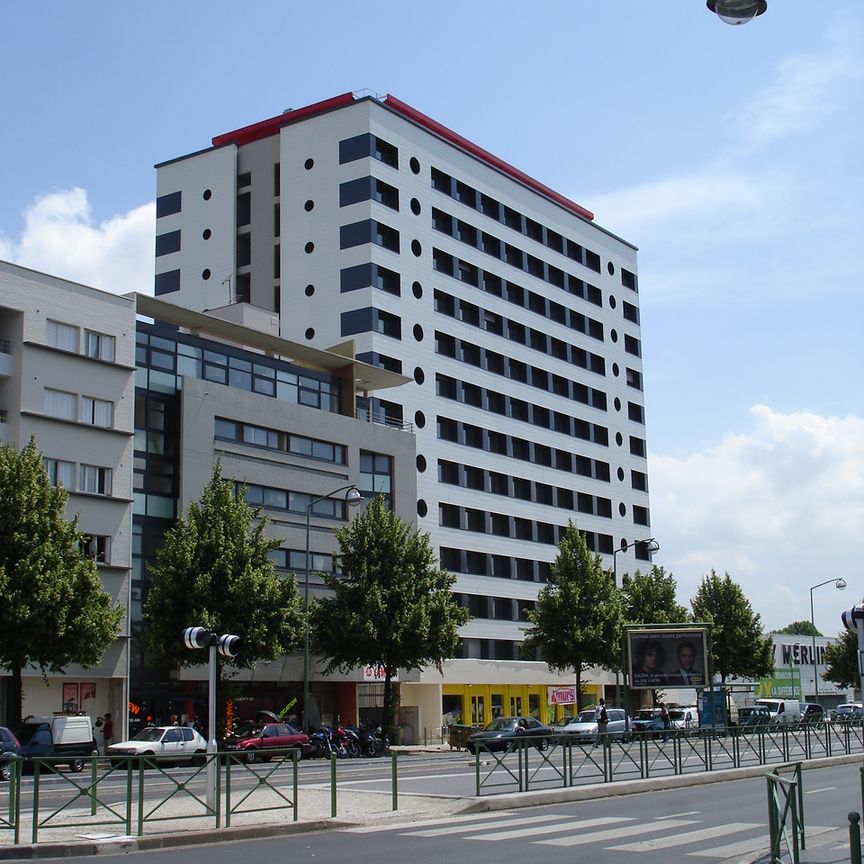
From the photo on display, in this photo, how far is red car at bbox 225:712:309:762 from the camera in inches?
1474

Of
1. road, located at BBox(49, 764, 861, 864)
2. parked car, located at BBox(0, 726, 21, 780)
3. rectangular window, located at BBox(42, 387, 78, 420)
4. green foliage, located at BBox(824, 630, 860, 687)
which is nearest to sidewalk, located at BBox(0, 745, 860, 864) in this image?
road, located at BBox(49, 764, 861, 864)

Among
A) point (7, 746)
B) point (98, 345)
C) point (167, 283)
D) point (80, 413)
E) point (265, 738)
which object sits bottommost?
point (265, 738)

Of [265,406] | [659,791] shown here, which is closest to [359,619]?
[265,406]

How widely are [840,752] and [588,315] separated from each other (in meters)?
46.8

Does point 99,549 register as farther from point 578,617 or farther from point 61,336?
point 578,617

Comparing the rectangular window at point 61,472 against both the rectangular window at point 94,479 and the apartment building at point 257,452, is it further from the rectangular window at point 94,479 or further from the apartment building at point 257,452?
the apartment building at point 257,452

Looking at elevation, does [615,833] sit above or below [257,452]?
below

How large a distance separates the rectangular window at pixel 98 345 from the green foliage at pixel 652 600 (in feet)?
107

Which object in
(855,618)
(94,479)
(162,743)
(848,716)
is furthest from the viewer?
(848,716)

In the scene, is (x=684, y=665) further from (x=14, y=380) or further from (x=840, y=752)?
(x=14, y=380)

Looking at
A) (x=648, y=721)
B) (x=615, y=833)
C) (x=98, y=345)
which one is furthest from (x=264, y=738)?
(x=615, y=833)

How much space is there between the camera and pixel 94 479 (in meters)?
41.8

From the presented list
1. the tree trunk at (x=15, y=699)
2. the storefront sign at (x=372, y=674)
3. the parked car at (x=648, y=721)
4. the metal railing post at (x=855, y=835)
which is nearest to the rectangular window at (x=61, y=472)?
the tree trunk at (x=15, y=699)

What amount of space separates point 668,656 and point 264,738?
13.7 m
